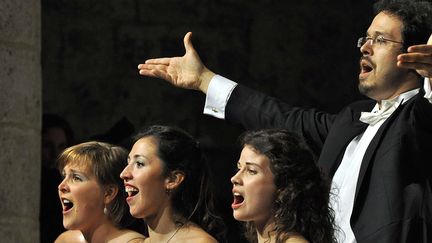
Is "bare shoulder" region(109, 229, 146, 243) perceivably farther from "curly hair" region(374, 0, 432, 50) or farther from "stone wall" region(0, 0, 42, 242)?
"curly hair" region(374, 0, 432, 50)

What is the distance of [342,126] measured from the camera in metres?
6.32

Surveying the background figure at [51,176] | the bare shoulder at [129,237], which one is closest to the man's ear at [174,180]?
the bare shoulder at [129,237]

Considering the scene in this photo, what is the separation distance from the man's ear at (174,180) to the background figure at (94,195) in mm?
327

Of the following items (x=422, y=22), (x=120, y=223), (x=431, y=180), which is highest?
(x=422, y=22)

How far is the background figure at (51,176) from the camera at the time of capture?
7848mm

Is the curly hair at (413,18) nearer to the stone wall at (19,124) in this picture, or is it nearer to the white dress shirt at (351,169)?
the white dress shirt at (351,169)

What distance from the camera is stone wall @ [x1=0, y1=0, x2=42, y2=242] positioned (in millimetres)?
5742

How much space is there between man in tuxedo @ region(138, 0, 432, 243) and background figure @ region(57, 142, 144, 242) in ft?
1.59

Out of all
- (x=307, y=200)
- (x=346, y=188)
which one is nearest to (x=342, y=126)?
(x=346, y=188)

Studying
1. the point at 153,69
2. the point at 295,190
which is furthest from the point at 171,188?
the point at 153,69

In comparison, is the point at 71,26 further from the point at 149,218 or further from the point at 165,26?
the point at 149,218

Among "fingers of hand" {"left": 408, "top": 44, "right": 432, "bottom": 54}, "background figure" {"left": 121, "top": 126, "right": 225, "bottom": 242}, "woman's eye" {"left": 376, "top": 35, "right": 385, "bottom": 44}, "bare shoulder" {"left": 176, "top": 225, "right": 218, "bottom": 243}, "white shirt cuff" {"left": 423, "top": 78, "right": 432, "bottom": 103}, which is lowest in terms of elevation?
"bare shoulder" {"left": 176, "top": 225, "right": 218, "bottom": 243}

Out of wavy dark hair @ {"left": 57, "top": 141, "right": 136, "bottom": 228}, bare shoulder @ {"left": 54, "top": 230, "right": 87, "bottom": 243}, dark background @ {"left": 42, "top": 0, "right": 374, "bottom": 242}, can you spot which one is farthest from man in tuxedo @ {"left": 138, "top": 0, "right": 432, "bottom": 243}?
dark background @ {"left": 42, "top": 0, "right": 374, "bottom": 242}

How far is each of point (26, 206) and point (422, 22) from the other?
184 centimetres
